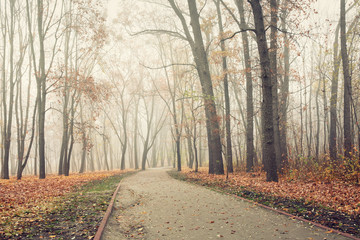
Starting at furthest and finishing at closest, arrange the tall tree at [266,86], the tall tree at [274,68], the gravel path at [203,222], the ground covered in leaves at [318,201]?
the tall tree at [274,68]
the tall tree at [266,86]
the ground covered in leaves at [318,201]
the gravel path at [203,222]

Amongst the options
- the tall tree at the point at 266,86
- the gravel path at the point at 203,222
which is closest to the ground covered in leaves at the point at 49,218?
the gravel path at the point at 203,222

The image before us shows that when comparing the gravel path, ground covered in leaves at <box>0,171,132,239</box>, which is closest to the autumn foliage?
the gravel path

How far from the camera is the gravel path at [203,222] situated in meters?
4.70

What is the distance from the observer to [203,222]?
5609 millimetres

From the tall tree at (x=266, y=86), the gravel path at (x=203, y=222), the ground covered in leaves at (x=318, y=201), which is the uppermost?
the tall tree at (x=266, y=86)

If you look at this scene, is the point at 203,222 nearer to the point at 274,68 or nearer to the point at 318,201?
the point at 318,201

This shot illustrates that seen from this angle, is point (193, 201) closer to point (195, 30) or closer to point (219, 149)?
point (219, 149)

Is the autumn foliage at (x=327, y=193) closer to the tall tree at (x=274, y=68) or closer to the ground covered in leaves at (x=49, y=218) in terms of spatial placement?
the tall tree at (x=274, y=68)

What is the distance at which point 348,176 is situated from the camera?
862 cm

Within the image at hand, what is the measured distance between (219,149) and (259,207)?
776cm

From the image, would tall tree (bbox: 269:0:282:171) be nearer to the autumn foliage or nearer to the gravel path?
the autumn foliage

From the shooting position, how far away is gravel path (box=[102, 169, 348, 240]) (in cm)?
470

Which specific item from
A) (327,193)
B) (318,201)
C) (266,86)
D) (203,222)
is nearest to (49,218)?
(203,222)

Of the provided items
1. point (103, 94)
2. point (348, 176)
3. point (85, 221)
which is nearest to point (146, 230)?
point (85, 221)
